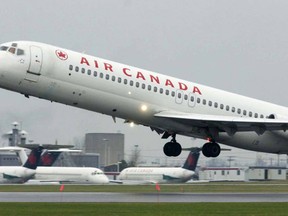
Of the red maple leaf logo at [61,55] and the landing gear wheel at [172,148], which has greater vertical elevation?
the red maple leaf logo at [61,55]

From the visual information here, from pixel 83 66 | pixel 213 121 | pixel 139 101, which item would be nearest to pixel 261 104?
pixel 213 121

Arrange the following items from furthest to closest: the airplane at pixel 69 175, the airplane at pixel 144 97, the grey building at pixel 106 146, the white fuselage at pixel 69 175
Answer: the grey building at pixel 106 146
the white fuselage at pixel 69 175
the airplane at pixel 69 175
the airplane at pixel 144 97

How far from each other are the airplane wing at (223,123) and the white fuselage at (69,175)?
111 feet

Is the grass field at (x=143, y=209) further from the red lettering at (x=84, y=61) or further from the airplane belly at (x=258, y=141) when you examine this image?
the airplane belly at (x=258, y=141)

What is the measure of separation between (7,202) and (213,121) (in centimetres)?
1485

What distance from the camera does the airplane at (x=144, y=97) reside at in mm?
45594

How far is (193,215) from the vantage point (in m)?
35.8

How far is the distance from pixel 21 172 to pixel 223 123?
1483 inches

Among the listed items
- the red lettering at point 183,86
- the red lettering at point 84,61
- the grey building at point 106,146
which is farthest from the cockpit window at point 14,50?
the grey building at point 106,146

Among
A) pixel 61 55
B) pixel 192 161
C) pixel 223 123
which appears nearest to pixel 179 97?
pixel 223 123

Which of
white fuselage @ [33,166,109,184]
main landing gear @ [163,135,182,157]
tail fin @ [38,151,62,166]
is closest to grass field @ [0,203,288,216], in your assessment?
main landing gear @ [163,135,182,157]

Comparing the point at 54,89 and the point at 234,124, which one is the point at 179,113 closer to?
the point at 234,124

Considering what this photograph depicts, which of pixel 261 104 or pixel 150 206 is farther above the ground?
pixel 261 104

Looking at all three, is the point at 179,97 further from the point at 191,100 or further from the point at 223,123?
the point at 223,123
